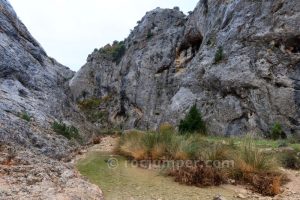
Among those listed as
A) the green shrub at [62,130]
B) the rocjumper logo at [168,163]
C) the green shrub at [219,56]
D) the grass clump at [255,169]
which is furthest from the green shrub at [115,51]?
the grass clump at [255,169]

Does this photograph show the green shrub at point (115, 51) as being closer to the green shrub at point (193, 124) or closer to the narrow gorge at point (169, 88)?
the narrow gorge at point (169, 88)

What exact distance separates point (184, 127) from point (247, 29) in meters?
9.17

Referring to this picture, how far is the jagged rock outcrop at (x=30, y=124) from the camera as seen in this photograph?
26.6 ft

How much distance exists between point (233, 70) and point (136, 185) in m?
17.4

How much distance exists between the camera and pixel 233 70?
25484 millimetres

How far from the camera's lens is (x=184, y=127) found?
22156 millimetres

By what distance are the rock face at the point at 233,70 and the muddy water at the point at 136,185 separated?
13.3 metres

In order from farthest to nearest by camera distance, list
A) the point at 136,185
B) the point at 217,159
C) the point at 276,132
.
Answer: the point at 276,132 → the point at 217,159 → the point at 136,185

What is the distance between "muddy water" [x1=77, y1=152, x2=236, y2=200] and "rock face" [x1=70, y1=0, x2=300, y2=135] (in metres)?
13.3

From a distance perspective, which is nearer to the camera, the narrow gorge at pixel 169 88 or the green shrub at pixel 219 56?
the narrow gorge at pixel 169 88

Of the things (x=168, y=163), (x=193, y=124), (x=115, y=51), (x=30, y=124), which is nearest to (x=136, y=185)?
(x=168, y=163)

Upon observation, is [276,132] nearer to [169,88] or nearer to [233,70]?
[233,70]

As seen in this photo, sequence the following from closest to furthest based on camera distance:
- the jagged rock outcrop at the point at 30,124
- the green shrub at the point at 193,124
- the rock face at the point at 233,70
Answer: the jagged rock outcrop at the point at 30,124, the green shrub at the point at 193,124, the rock face at the point at 233,70

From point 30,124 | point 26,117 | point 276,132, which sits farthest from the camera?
point 276,132
